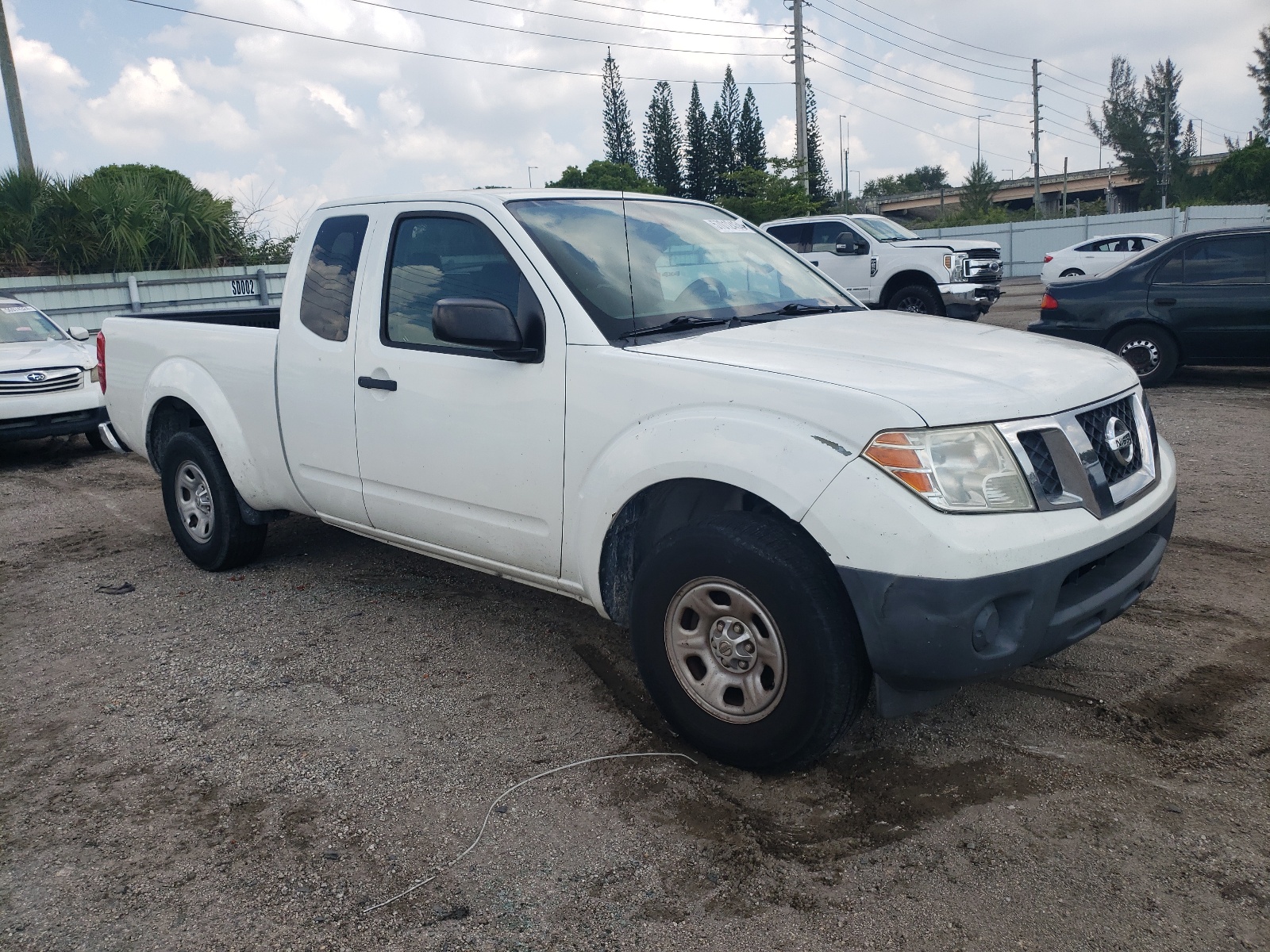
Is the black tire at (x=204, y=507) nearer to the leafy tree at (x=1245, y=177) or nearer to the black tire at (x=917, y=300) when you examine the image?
the black tire at (x=917, y=300)

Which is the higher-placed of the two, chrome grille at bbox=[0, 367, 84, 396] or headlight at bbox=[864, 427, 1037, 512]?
chrome grille at bbox=[0, 367, 84, 396]

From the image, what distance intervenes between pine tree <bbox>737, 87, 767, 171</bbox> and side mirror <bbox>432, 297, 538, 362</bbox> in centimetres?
6847

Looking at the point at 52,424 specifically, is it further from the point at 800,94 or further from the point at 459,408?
the point at 800,94

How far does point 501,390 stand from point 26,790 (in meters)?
2.06

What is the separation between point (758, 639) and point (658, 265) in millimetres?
1626

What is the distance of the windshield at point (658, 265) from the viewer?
3.66 meters

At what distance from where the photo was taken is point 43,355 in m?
9.42

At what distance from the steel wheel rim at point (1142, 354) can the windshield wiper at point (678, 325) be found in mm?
7843

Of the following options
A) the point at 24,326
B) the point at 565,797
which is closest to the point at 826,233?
the point at 24,326

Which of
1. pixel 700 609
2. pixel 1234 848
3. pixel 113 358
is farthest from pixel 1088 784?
pixel 113 358

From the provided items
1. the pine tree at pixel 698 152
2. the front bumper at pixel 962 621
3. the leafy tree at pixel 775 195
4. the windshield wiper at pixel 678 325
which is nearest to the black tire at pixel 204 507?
the windshield wiper at pixel 678 325

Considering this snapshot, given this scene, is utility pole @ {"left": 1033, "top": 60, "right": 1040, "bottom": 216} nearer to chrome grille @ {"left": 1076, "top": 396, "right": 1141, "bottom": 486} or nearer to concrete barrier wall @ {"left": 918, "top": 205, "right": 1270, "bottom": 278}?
concrete barrier wall @ {"left": 918, "top": 205, "right": 1270, "bottom": 278}

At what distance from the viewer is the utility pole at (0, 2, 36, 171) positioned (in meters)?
20.0

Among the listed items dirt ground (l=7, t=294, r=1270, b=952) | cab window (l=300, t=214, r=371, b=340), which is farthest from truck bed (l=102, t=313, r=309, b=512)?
dirt ground (l=7, t=294, r=1270, b=952)
